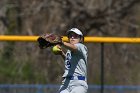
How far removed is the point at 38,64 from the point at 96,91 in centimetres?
101

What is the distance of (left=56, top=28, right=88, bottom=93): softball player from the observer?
6.57 m

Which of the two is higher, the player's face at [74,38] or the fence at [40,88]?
the player's face at [74,38]

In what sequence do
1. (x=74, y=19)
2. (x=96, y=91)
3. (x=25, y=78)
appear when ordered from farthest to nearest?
(x=74, y=19) → (x=25, y=78) → (x=96, y=91)

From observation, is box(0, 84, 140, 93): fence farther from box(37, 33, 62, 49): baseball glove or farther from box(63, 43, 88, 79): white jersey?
box(37, 33, 62, 49): baseball glove

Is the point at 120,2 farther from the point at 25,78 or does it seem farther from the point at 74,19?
the point at 25,78

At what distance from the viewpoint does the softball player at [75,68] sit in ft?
21.5

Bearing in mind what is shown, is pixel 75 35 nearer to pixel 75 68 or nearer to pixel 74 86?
pixel 75 68

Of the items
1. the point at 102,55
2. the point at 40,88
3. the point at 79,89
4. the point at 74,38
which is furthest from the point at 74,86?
the point at 40,88

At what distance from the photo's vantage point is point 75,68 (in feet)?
21.9

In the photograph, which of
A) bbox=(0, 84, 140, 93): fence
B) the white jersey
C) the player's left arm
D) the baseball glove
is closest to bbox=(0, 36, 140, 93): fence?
bbox=(0, 84, 140, 93): fence

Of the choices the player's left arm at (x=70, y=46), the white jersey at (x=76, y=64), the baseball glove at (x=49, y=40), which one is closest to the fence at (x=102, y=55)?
the white jersey at (x=76, y=64)

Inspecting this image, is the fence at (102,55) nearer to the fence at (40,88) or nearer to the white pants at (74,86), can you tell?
the fence at (40,88)

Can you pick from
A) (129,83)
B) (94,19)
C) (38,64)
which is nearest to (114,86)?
(129,83)

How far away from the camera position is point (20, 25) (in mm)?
14672
